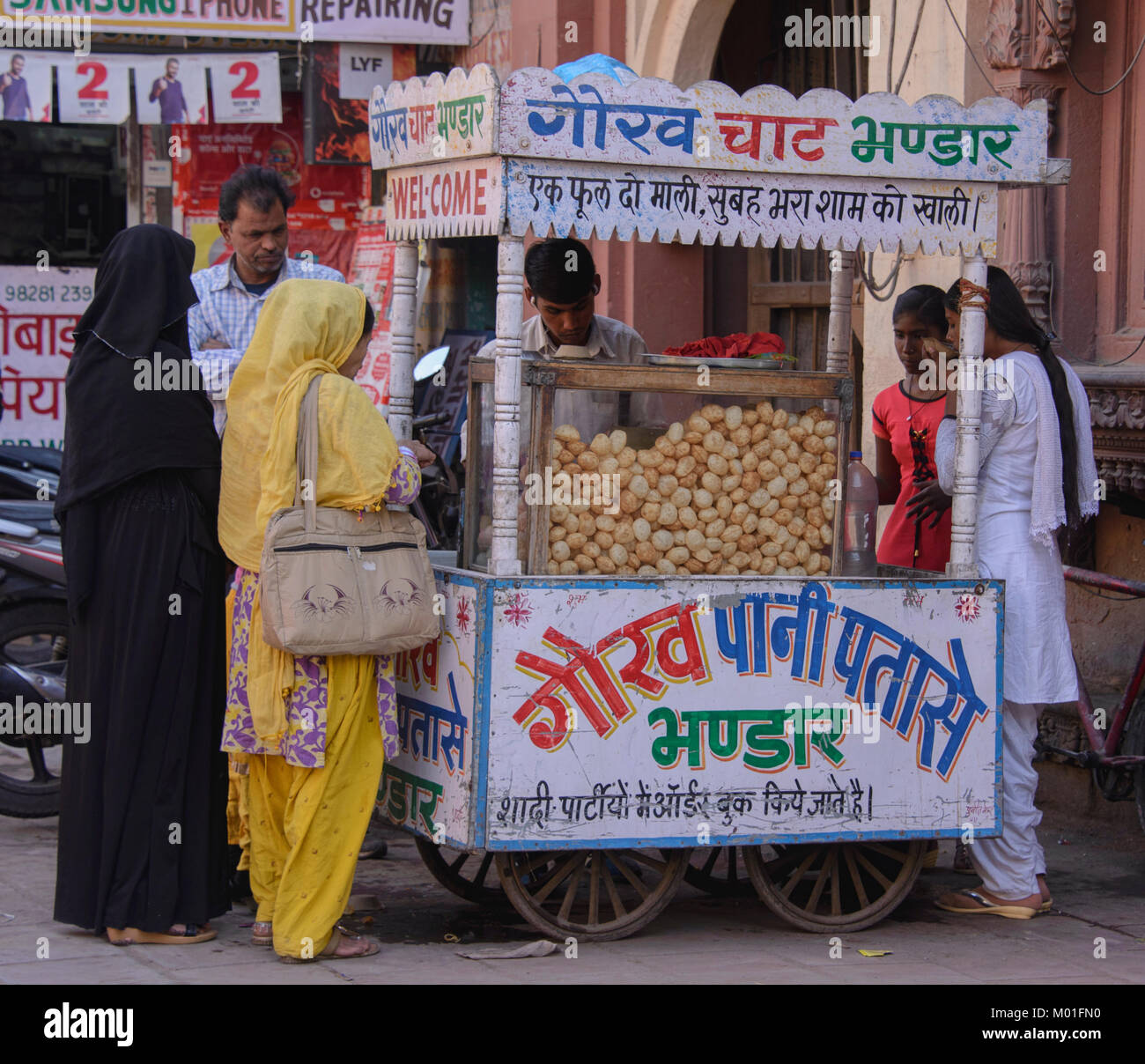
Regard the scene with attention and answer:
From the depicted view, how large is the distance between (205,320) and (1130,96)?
336 cm

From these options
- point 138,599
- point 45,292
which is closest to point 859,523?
point 138,599

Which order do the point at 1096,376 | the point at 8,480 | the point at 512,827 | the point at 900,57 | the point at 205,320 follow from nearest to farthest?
the point at 512,827
the point at 205,320
the point at 1096,376
the point at 900,57
the point at 8,480

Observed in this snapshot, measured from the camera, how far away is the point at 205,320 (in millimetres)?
5117

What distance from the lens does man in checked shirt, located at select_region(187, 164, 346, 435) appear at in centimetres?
504

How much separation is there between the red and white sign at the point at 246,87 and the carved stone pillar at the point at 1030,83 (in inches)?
238

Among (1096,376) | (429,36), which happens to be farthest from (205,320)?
(429,36)

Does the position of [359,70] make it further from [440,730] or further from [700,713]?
[700,713]

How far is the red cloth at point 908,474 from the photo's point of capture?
5410 mm

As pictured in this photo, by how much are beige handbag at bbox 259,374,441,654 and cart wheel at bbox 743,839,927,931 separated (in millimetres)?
1199

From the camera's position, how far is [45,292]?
11.9 meters

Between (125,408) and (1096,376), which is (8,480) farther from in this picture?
(1096,376)

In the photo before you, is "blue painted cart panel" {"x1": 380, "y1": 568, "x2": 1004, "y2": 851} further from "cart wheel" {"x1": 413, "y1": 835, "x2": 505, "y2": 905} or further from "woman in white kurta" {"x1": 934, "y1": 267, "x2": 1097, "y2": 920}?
"cart wheel" {"x1": 413, "y1": 835, "x2": 505, "y2": 905}

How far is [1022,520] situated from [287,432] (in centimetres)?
211

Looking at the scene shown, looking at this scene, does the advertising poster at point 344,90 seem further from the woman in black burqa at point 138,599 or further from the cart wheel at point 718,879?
the cart wheel at point 718,879
